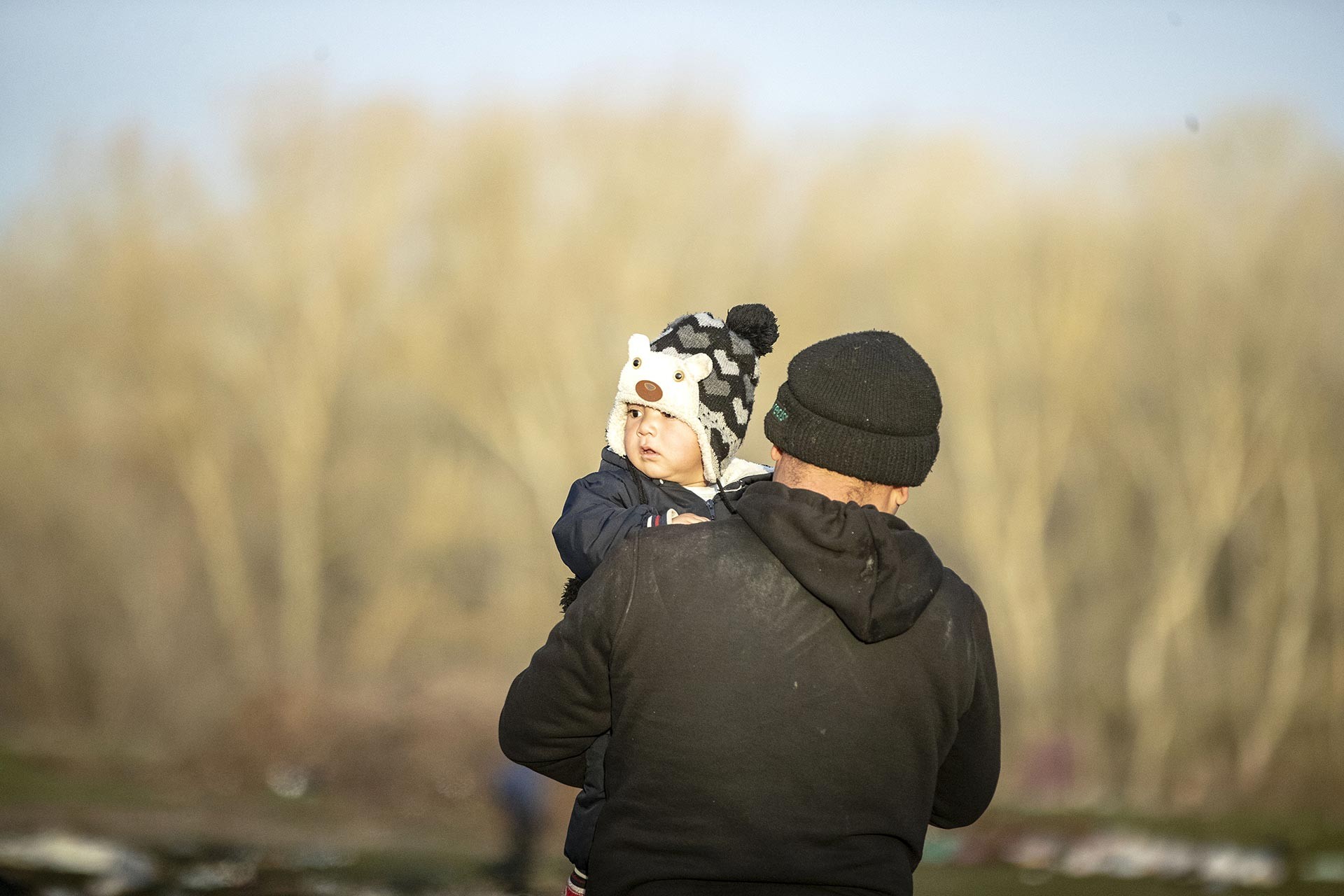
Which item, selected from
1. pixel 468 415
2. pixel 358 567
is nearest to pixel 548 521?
pixel 468 415

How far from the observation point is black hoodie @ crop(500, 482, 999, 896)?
1.82 m

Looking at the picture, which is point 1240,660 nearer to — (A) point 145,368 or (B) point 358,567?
(B) point 358,567

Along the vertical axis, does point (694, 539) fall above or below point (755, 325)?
below

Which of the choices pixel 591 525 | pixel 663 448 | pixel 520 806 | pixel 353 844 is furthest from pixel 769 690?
pixel 520 806

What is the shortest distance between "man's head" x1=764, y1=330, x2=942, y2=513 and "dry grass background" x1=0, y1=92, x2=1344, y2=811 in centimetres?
1526

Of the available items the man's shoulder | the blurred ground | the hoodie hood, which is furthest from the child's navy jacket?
the blurred ground

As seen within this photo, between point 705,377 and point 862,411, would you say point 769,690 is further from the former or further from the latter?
point 705,377

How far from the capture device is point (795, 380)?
2.00m

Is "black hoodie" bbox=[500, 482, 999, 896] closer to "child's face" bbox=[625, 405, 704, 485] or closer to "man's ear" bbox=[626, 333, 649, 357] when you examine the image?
"child's face" bbox=[625, 405, 704, 485]

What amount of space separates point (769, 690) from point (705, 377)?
0.95m

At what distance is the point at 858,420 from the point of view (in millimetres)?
1944

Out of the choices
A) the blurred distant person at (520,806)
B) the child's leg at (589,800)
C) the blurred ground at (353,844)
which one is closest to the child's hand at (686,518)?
the child's leg at (589,800)

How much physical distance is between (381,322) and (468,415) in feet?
7.76

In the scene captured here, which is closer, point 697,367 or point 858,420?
point 858,420
